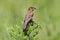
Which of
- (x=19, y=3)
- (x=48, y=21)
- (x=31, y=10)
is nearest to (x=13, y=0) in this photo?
(x=19, y=3)

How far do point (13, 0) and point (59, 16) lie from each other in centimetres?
158

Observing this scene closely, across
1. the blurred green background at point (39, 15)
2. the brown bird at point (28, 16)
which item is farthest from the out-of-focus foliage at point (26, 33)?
the blurred green background at point (39, 15)

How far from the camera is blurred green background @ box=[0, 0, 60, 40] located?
920 cm

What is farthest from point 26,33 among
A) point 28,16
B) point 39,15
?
point 39,15

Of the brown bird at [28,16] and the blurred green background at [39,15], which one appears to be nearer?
the brown bird at [28,16]

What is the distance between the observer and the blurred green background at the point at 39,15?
30.2 ft

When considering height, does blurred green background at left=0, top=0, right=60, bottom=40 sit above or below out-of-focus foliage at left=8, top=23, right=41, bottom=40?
below

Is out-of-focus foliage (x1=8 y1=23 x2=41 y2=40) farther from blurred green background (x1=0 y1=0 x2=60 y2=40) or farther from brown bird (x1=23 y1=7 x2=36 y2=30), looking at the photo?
blurred green background (x1=0 y1=0 x2=60 y2=40)

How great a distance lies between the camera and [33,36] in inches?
239

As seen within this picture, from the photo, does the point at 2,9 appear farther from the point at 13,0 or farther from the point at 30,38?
the point at 30,38

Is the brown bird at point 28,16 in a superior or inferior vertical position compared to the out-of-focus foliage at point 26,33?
superior

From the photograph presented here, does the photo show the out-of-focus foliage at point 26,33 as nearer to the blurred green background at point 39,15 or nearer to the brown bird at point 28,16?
the brown bird at point 28,16

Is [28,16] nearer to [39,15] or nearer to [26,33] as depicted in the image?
[26,33]

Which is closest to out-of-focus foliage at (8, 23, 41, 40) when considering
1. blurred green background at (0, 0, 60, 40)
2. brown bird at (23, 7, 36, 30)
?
brown bird at (23, 7, 36, 30)
